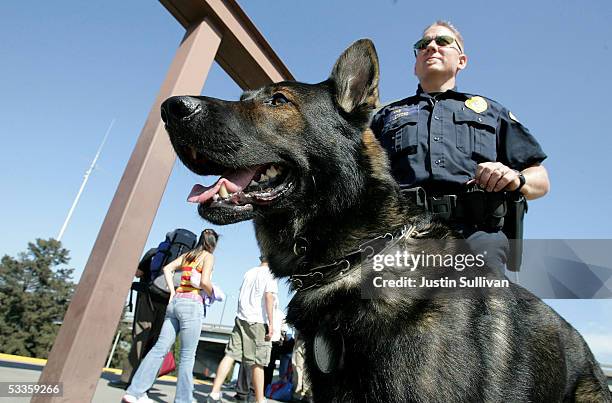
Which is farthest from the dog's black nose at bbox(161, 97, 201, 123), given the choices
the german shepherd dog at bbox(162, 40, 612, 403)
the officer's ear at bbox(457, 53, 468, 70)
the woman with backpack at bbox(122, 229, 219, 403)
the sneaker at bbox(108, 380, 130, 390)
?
the sneaker at bbox(108, 380, 130, 390)

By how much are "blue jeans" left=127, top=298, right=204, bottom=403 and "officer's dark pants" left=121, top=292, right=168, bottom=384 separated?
1070mm

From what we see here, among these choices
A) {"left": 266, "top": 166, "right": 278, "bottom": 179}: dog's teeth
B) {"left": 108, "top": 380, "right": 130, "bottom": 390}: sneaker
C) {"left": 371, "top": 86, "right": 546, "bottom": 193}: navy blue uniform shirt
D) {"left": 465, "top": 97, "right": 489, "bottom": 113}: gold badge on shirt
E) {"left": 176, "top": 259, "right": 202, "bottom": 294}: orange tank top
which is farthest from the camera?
{"left": 108, "top": 380, "right": 130, "bottom": 390}: sneaker

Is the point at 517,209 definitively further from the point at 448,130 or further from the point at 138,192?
the point at 138,192

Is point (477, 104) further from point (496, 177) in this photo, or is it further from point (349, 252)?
point (349, 252)

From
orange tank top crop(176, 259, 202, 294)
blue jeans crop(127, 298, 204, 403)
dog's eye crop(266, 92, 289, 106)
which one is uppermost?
dog's eye crop(266, 92, 289, 106)

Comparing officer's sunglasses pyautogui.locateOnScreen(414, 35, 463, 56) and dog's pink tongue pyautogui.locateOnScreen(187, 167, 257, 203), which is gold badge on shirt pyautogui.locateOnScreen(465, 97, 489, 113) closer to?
officer's sunglasses pyautogui.locateOnScreen(414, 35, 463, 56)

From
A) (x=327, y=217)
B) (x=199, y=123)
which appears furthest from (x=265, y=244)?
(x=199, y=123)

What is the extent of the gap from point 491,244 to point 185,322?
160 inches

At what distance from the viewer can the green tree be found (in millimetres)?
36562

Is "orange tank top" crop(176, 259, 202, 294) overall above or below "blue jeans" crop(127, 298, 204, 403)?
above

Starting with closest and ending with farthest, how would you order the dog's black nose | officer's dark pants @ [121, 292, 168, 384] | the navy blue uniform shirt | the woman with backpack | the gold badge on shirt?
the dog's black nose, the navy blue uniform shirt, the gold badge on shirt, the woman with backpack, officer's dark pants @ [121, 292, 168, 384]

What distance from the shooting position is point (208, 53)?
146 inches

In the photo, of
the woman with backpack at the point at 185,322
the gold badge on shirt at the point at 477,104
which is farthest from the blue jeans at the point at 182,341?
the gold badge on shirt at the point at 477,104

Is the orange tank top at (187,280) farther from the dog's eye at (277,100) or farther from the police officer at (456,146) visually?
the dog's eye at (277,100)
